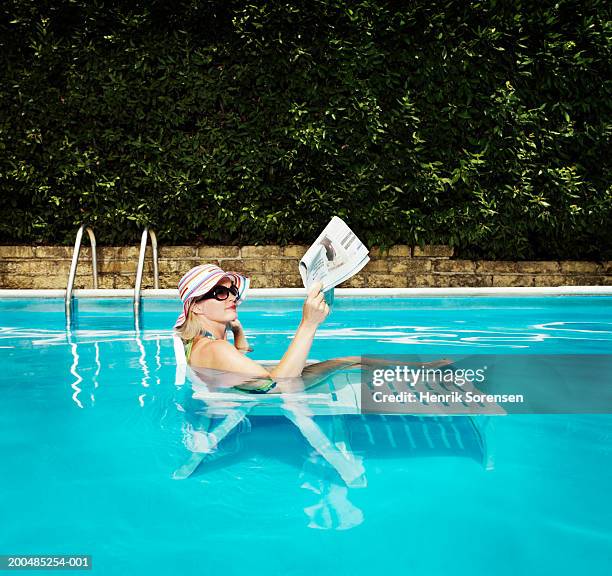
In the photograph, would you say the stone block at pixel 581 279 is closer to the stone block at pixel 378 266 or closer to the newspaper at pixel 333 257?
the stone block at pixel 378 266

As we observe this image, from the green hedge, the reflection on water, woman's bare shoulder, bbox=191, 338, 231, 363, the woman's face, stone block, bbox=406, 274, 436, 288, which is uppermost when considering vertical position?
the green hedge

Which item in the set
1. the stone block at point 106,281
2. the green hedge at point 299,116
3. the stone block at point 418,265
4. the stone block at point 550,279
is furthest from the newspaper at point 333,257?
the stone block at point 550,279

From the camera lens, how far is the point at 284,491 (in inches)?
97.0

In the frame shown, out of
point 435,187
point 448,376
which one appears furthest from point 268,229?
point 448,376

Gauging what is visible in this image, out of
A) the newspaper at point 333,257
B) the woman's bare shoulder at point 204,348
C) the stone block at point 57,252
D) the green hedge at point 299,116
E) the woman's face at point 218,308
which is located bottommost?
the woman's bare shoulder at point 204,348

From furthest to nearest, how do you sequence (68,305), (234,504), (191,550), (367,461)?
Answer: (68,305) < (367,461) < (234,504) < (191,550)

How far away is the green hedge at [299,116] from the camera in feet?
27.5

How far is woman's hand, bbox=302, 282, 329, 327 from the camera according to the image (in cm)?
286

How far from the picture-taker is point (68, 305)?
6.36 meters

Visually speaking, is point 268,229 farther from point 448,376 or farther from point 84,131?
point 448,376

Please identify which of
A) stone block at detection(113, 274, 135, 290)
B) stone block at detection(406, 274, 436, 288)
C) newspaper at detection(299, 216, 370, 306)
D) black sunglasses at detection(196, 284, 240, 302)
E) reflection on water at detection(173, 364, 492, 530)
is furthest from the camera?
stone block at detection(406, 274, 436, 288)

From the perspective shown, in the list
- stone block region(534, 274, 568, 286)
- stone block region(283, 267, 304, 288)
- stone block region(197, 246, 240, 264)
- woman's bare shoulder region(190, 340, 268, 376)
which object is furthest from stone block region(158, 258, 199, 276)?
woman's bare shoulder region(190, 340, 268, 376)

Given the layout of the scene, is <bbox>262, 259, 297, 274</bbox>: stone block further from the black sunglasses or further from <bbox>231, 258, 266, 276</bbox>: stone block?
the black sunglasses

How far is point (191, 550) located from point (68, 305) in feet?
15.6
